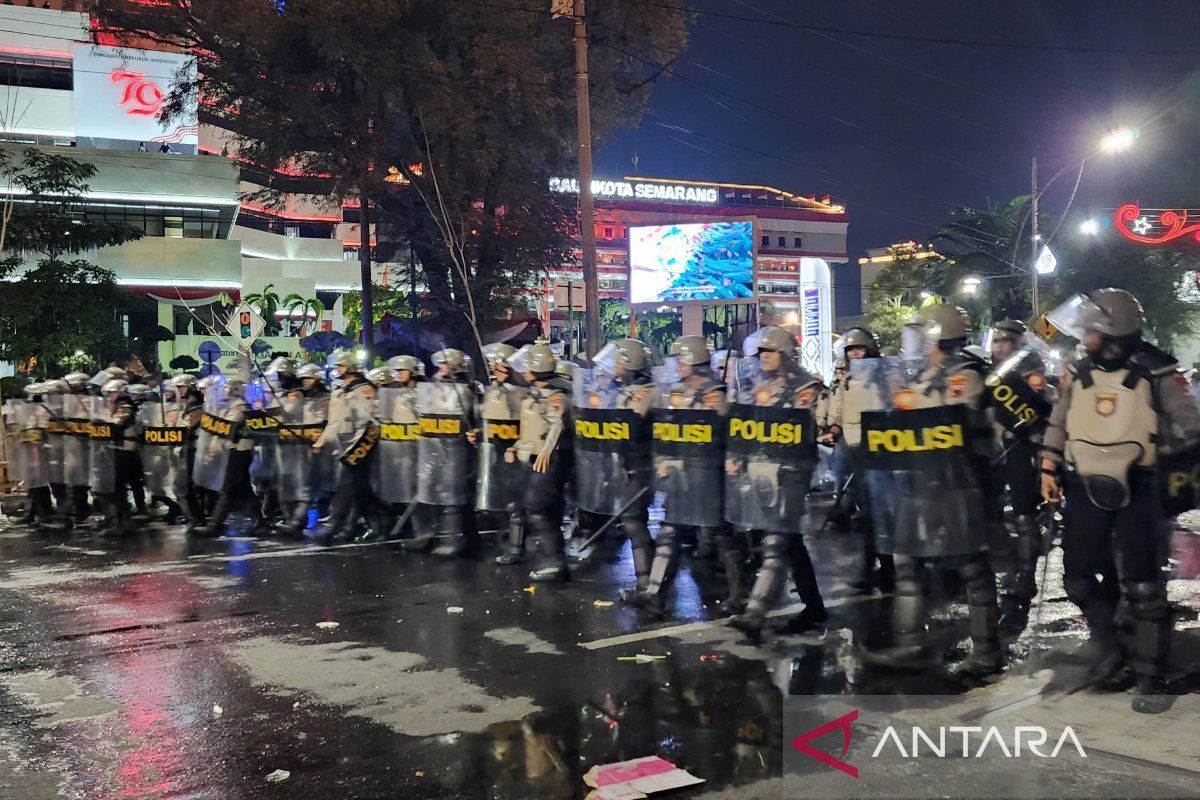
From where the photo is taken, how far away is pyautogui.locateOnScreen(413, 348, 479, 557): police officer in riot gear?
10.0 m

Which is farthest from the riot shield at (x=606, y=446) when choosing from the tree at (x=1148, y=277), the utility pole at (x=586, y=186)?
the tree at (x=1148, y=277)

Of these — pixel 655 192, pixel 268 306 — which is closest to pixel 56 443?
pixel 268 306

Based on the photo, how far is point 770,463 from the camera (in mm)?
6656

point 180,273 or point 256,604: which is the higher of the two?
point 180,273

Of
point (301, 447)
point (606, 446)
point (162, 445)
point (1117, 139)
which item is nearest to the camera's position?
point (606, 446)

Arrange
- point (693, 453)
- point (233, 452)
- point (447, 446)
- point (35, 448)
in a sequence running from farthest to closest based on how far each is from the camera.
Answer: point (35, 448), point (233, 452), point (447, 446), point (693, 453)

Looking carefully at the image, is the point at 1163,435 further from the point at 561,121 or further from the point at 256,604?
the point at 561,121

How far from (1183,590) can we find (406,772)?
20.8 feet

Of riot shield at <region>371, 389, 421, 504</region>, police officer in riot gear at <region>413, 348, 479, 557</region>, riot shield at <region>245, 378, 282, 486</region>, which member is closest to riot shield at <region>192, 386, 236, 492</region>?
riot shield at <region>245, 378, 282, 486</region>

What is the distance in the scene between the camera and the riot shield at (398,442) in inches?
415

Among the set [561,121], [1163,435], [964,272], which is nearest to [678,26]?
[561,121]

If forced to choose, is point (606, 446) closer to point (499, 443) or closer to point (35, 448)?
point (499, 443)

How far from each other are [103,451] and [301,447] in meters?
2.89

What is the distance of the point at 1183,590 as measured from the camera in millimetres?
7957
